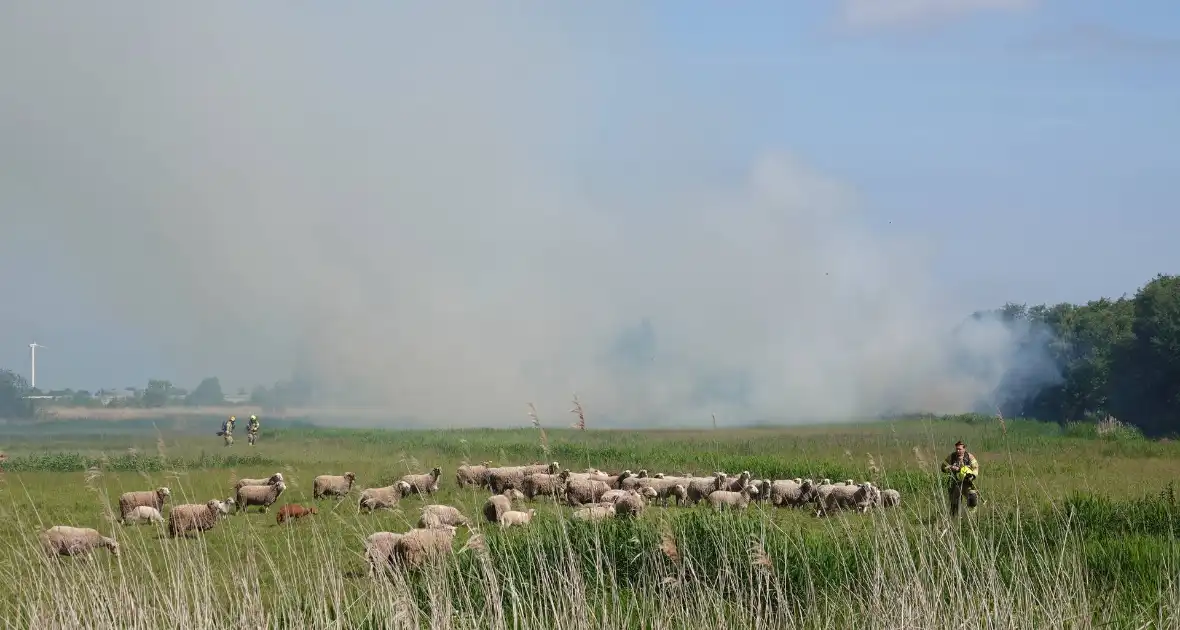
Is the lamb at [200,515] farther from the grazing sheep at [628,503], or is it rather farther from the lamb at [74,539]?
the grazing sheep at [628,503]

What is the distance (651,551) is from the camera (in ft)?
38.7

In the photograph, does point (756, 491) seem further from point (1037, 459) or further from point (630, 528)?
point (1037, 459)

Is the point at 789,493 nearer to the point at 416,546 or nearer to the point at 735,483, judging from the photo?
the point at 735,483

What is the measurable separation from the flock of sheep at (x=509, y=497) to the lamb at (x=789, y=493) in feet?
0.07

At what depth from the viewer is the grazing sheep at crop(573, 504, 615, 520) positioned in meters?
16.0

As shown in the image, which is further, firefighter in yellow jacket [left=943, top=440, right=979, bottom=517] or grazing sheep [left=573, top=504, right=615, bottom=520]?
firefighter in yellow jacket [left=943, top=440, right=979, bottom=517]

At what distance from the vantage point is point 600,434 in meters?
59.3

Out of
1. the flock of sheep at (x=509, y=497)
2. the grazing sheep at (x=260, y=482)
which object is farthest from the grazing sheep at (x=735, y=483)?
the grazing sheep at (x=260, y=482)

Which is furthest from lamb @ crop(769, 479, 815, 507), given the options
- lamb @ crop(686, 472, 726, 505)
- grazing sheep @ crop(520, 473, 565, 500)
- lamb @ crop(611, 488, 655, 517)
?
grazing sheep @ crop(520, 473, 565, 500)

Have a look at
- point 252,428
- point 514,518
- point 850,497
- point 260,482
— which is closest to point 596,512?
point 514,518

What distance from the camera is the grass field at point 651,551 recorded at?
1063 centimetres

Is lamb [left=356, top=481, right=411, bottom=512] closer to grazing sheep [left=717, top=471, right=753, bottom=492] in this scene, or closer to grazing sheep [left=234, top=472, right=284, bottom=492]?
grazing sheep [left=234, top=472, right=284, bottom=492]

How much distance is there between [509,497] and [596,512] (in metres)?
7.66

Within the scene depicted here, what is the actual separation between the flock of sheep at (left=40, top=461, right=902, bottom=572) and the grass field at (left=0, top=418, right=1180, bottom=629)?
0.46 metres
